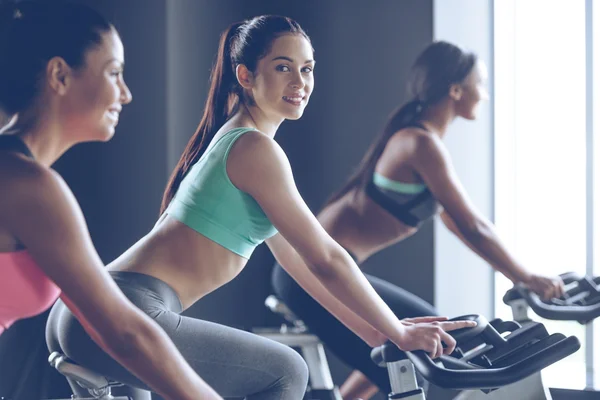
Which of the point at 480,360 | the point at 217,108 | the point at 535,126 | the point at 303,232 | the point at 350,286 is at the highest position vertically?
the point at 217,108

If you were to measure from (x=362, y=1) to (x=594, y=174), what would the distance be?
4.02ft

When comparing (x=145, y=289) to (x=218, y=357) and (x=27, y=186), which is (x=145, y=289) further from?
(x=27, y=186)

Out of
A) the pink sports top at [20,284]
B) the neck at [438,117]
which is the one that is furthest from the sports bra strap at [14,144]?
the neck at [438,117]

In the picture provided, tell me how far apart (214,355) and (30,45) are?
23.3 inches

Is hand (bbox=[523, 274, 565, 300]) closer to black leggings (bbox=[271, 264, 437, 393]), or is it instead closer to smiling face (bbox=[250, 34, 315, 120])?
black leggings (bbox=[271, 264, 437, 393])

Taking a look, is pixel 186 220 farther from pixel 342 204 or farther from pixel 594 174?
pixel 594 174

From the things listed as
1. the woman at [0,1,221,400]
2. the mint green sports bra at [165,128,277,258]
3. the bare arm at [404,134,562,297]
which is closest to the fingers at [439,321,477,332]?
the mint green sports bra at [165,128,277,258]

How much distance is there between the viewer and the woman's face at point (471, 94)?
2.54 m

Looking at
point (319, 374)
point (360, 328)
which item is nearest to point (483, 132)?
point (319, 374)

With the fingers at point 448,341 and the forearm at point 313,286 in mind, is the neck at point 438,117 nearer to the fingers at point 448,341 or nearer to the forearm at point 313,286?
the forearm at point 313,286

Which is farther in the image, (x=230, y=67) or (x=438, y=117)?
(x=438, y=117)

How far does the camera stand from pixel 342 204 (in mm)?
2309

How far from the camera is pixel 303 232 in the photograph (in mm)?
1359

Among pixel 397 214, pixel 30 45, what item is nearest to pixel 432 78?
pixel 397 214
